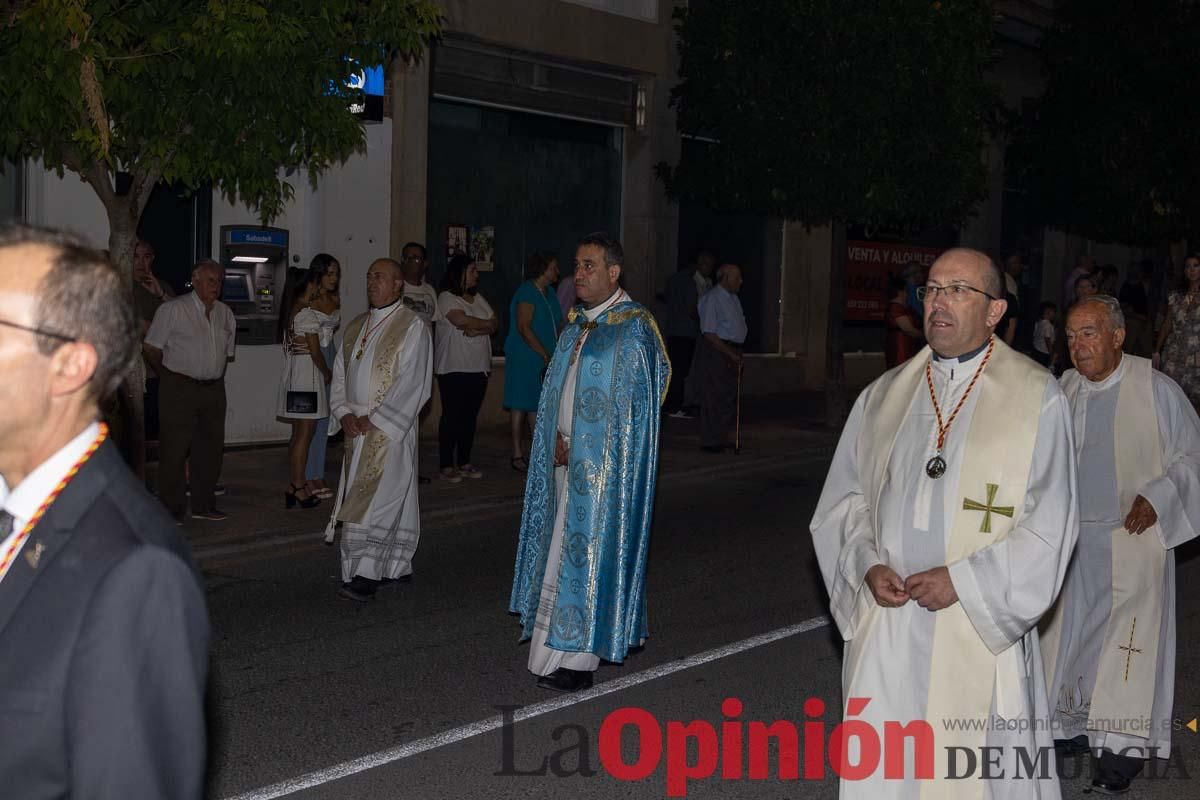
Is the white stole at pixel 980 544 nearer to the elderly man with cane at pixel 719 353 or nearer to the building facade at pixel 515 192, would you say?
the building facade at pixel 515 192

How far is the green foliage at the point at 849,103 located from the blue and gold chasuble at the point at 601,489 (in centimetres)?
1020

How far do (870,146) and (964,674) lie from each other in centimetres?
1303

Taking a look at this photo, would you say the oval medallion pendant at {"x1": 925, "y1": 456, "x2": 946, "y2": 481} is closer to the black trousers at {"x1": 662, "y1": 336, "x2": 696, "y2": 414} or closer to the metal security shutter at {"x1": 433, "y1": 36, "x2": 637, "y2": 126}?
the metal security shutter at {"x1": 433, "y1": 36, "x2": 637, "y2": 126}

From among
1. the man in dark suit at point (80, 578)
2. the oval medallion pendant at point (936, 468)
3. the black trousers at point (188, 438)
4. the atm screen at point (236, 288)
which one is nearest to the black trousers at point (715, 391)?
the atm screen at point (236, 288)

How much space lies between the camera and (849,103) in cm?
1658

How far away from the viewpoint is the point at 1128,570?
5.92 metres

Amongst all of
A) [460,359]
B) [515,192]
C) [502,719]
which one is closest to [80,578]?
[502,719]

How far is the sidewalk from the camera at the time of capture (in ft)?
34.2

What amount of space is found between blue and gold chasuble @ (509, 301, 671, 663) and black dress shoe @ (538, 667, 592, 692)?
0.15m

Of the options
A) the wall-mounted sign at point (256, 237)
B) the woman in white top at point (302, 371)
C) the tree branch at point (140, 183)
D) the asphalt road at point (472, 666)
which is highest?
the tree branch at point (140, 183)

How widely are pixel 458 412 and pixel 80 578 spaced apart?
36.5 ft

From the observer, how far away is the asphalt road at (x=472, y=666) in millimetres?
5691

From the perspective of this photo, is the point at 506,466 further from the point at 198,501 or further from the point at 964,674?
the point at 964,674

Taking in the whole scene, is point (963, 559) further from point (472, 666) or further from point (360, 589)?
point (360, 589)
